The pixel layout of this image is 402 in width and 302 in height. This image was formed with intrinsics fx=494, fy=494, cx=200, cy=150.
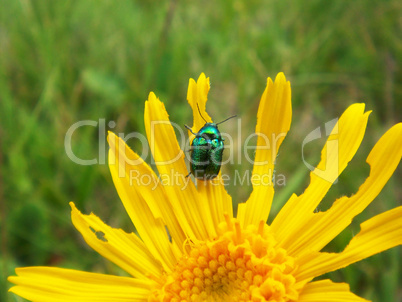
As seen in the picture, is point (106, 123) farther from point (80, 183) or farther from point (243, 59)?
point (243, 59)

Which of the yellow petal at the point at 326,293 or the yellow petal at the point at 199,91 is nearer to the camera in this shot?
the yellow petal at the point at 326,293

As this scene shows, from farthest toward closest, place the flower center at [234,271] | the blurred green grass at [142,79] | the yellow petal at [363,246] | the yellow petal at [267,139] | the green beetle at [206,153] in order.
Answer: the blurred green grass at [142,79] < the green beetle at [206,153] < the yellow petal at [267,139] < the flower center at [234,271] < the yellow petal at [363,246]

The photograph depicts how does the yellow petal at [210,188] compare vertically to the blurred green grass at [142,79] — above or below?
below

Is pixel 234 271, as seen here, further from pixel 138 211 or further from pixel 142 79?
pixel 142 79

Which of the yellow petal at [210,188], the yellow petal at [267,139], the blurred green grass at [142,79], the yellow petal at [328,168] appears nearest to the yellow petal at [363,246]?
the yellow petal at [328,168]

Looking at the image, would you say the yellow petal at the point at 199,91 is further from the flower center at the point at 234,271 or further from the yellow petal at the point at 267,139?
the flower center at the point at 234,271

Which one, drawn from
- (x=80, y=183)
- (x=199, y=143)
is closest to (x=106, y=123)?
(x=80, y=183)
